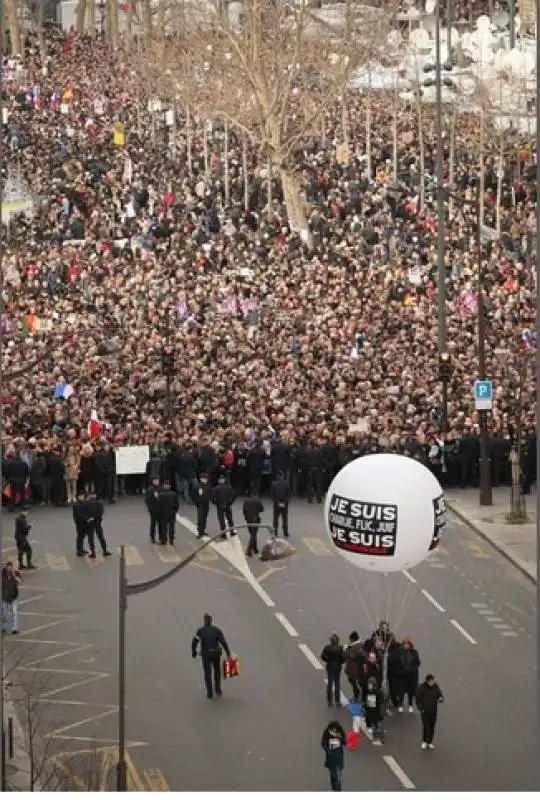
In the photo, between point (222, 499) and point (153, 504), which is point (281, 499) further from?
point (153, 504)

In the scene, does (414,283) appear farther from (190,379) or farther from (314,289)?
(190,379)

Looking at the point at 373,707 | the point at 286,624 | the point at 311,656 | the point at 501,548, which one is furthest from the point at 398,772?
the point at 501,548

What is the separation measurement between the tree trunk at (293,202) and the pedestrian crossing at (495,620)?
93.5ft

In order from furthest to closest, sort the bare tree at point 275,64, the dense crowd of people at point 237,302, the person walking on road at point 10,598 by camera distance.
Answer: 1. the bare tree at point 275,64
2. the dense crowd of people at point 237,302
3. the person walking on road at point 10,598

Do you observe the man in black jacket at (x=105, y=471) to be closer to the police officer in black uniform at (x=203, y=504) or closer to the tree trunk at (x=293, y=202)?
the police officer in black uniform at (x=203, y=504)

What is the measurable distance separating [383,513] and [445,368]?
1811cm

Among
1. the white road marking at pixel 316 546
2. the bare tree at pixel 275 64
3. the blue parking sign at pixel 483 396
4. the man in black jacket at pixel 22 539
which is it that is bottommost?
the white road marking at pixel 316 546

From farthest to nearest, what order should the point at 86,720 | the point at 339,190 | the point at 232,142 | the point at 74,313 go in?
the point at 232,142
the point at 339,190
the point at 74,313
the point at 86,720

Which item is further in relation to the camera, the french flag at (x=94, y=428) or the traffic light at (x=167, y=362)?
the traffic light at (x=167, y=362)

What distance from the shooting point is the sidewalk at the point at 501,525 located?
42594 mm

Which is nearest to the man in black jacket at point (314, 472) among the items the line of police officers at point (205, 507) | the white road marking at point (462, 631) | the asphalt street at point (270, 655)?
the asphalt street at point (270, 655)

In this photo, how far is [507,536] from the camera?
4422cm

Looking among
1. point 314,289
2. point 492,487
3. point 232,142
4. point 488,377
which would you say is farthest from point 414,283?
point 232,142

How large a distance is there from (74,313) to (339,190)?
15.1 metres
